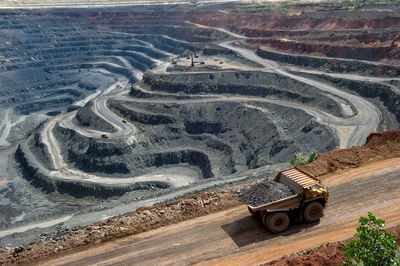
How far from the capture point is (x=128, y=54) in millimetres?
137500

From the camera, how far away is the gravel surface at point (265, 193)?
16.9 meters

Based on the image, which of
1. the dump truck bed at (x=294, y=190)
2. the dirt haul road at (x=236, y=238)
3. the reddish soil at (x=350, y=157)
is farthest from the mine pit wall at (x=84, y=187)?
the dump truck bed at (x=294, y=190)

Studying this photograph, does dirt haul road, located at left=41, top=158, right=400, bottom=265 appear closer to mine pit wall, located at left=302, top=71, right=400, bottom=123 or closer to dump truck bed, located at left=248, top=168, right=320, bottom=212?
dump truck bed, located at left=248, top=168, right=320, bottom=212

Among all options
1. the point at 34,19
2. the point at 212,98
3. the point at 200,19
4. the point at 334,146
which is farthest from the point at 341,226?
the point at 34,19

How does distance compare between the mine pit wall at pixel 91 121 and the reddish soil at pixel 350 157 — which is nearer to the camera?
the reddish soil at pixel 350 157

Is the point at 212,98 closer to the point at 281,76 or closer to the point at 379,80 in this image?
the point at 281,76

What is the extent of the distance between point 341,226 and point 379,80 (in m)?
51.9

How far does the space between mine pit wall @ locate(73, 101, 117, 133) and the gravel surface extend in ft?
167

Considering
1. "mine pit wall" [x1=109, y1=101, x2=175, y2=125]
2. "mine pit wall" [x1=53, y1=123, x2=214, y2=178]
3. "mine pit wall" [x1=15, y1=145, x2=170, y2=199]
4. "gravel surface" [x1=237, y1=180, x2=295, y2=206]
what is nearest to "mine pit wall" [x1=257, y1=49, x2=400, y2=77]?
"mine pit wall" [x1=109, y1=101, x2=175, y2=125]

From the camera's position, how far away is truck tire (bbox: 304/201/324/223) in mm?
16953

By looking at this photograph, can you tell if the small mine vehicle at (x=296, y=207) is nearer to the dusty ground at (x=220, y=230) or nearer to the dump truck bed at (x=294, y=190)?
the dump truck bed at (x=294, y=190)

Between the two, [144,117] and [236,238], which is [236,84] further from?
[236,238]

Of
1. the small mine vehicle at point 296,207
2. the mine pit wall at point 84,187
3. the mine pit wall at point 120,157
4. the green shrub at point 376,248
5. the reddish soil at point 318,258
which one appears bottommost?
the mine pit wall at point 84,187

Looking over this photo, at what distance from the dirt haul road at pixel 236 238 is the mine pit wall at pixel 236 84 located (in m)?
44.5
